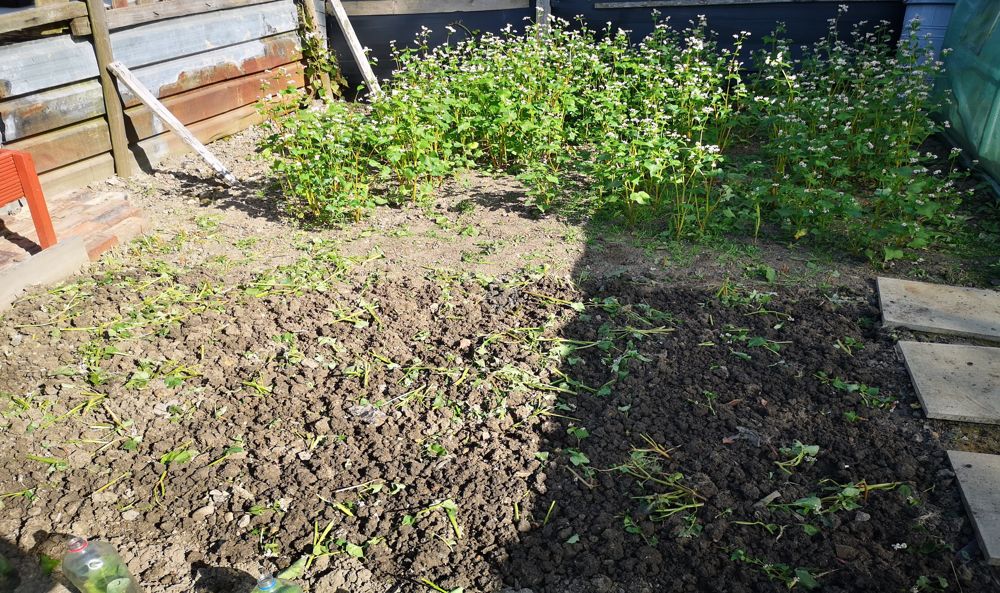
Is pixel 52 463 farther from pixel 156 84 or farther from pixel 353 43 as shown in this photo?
pixel 353 43

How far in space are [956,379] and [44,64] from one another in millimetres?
5566

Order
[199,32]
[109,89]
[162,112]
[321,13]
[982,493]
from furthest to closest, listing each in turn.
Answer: [321,13] → [199,32] → [162,112] → [109,89] → [982,493]

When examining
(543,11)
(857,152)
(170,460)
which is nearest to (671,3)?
(543,11)

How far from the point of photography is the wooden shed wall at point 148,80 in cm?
484

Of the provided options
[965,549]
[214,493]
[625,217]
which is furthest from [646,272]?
[214,493]

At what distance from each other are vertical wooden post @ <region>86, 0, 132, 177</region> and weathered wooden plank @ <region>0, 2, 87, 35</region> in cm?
10

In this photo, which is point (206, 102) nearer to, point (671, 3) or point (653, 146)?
point (653, 146)

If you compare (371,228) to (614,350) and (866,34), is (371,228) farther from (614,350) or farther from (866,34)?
(866,34)

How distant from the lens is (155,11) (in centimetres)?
577

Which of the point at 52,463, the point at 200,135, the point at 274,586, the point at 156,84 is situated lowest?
the point at 52,463

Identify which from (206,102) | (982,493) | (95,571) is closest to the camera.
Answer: (95,571)

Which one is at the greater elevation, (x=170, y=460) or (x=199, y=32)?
(x=199, y=32)

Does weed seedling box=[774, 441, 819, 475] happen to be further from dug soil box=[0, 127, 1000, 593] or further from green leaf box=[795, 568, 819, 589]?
green leaf box=[795, 568, 819, 589]

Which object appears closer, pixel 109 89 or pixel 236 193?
pixel 109 89
